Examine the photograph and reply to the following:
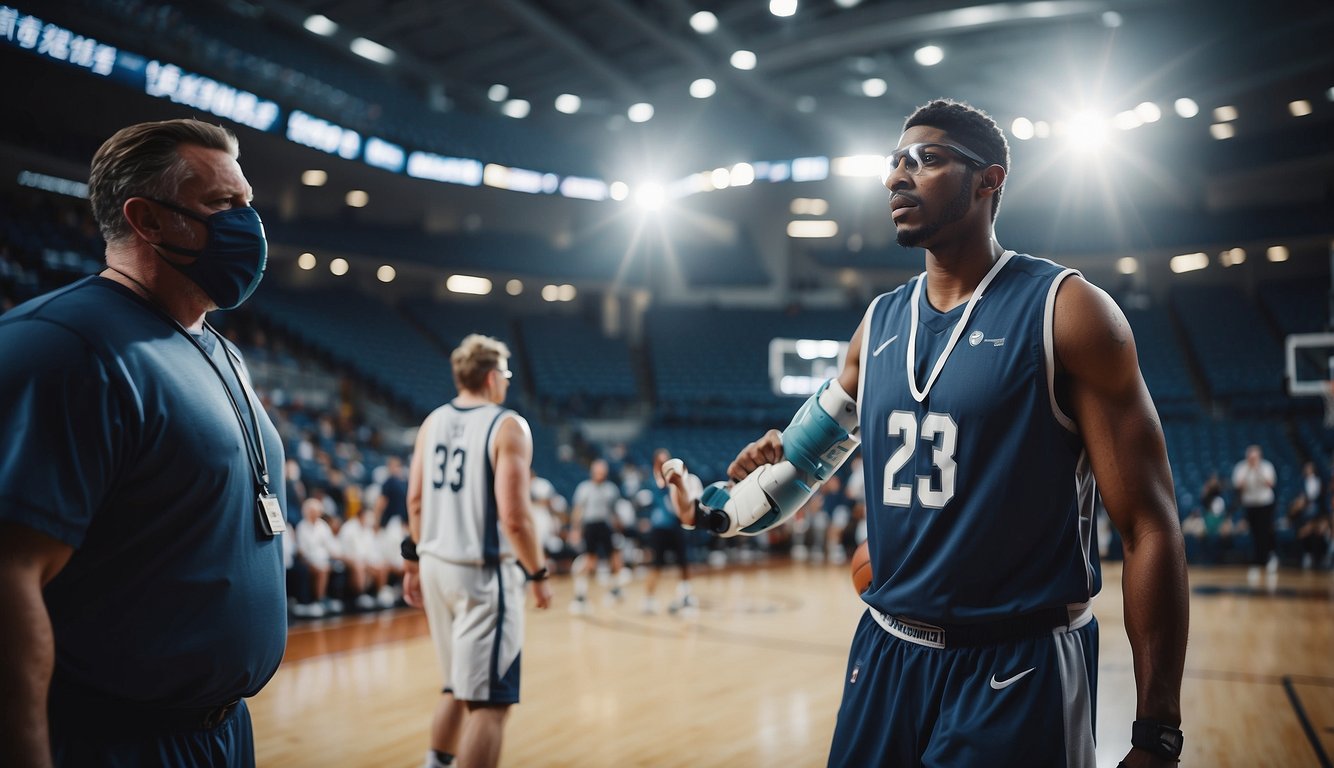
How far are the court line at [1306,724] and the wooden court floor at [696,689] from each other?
0.04 ft

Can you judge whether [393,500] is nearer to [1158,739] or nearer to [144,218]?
[144,218]

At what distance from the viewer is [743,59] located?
64.3ft

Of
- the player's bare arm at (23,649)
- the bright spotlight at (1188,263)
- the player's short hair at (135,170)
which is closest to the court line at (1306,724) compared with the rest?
the player's bare arm at (23,649)

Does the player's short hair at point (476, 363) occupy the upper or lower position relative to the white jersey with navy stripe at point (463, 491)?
upper

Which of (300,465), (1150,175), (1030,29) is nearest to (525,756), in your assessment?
(300,465)

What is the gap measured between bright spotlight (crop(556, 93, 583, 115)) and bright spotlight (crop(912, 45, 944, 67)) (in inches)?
361

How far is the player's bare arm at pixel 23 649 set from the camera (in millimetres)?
1226

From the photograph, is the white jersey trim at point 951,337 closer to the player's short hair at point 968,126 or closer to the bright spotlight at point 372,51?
the player's short hair at point 968,126

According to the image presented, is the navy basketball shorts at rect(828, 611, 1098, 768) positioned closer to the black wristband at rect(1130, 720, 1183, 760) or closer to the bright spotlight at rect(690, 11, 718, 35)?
the black wristband at rect(1130, 720, 1183, 760)

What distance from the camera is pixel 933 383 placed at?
186cm

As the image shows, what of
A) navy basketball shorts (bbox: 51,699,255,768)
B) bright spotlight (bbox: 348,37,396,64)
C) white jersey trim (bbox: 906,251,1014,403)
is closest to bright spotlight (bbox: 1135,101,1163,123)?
bright spotlight (bbox: 348,37,396,64)

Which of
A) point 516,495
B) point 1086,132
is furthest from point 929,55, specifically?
point 516,495

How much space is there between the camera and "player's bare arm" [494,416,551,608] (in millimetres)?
3713

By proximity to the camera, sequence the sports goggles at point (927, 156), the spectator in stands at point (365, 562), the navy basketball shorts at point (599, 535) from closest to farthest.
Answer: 1. the sports goggles at point (927, 156)
2. the spectator in stands at point (365, 562)
3. the navy basketball shorts at point (599, 535)
